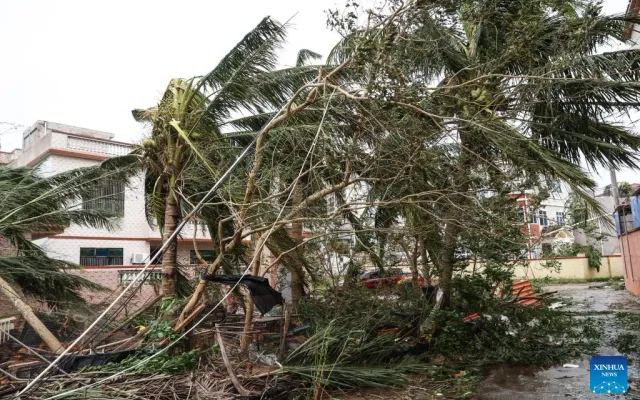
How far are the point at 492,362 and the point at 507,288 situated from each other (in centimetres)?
169

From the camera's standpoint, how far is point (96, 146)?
65.2 ft

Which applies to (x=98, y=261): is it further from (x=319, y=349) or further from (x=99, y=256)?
(x=319, y=349)

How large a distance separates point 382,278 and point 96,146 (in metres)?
15.3

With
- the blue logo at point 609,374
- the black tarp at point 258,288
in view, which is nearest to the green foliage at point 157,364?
the black tarp at point 258,288

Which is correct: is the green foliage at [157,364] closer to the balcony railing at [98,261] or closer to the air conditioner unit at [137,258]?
the balcony railing at [98,261]

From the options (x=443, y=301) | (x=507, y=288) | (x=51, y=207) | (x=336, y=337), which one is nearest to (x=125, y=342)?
(x=336, y=337)

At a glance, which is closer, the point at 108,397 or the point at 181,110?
the point at 108,397

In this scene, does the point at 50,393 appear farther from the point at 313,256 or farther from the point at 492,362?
the point at 492,362

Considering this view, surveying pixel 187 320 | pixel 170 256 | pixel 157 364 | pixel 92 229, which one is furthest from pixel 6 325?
pixel 92 229

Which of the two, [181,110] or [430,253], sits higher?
[181,110]

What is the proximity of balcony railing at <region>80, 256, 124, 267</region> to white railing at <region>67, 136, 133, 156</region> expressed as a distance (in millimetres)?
4149

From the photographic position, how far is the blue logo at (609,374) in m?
3.32

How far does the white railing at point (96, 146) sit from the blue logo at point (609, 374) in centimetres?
1856

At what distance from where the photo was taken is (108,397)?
4.98 m
